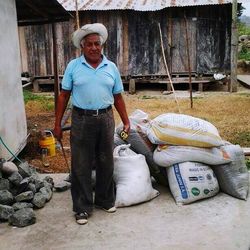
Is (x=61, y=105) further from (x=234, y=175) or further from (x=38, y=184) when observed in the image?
(x=234, y=175)

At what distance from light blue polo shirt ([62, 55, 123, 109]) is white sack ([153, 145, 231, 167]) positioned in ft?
3.15

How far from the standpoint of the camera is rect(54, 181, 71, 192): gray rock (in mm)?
4488

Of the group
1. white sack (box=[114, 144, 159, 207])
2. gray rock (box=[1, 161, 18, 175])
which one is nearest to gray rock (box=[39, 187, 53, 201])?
gray rock (box=[1, 161, 18, 175])

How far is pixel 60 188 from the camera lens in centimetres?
449

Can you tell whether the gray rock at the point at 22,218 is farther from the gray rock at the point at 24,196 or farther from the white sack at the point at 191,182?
the white sack at the point at 191,182

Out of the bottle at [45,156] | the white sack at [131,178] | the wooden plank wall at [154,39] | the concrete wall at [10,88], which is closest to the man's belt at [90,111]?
the white sack at [131,178]

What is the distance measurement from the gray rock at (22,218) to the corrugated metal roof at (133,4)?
31.0 ft

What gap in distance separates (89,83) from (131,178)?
1179 millimetres

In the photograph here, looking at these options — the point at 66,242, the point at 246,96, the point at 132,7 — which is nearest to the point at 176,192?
the point at 66,242

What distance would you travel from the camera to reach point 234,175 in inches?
164

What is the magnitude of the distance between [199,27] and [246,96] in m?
2.85

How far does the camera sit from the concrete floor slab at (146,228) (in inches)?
131

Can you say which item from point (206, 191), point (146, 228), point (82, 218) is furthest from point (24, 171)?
point (206, 191)

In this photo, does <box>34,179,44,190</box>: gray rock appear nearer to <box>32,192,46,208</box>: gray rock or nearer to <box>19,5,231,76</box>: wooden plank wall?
<box>32,192,46,208</box>: gray rock
